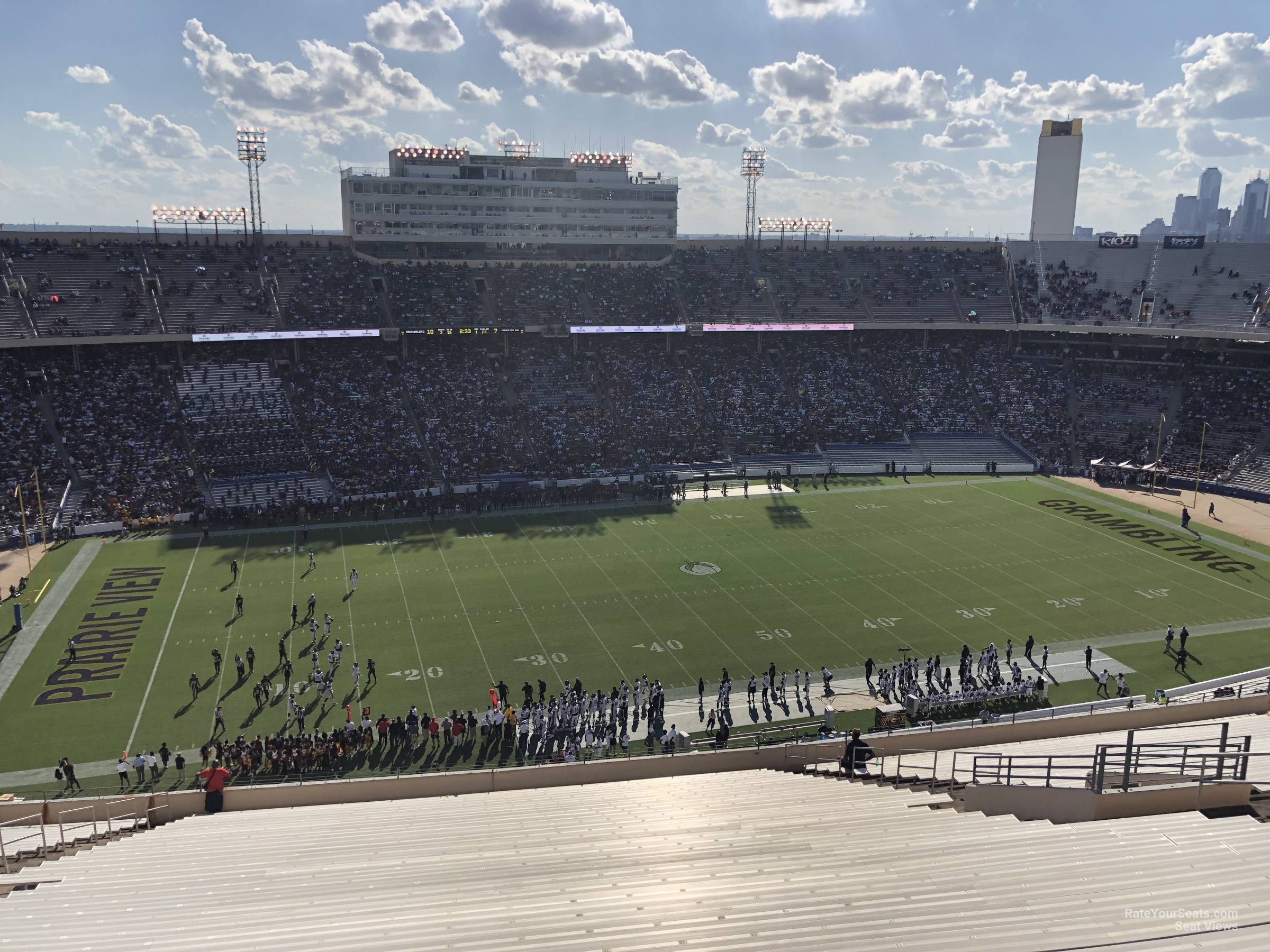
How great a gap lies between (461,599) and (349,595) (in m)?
4.07

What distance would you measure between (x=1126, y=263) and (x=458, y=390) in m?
47.7

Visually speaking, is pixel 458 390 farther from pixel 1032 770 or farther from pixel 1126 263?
pixel 1126 263

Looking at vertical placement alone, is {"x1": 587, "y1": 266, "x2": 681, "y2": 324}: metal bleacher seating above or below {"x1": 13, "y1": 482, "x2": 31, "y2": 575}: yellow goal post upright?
above

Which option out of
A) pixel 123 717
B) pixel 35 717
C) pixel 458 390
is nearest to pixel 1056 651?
pixel 123 717

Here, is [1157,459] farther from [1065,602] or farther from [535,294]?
[535,294]

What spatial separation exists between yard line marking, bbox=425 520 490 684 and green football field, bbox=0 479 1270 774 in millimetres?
98

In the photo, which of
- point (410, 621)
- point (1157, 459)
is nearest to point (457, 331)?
point (410, 621)

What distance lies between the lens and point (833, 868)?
32.8 feet

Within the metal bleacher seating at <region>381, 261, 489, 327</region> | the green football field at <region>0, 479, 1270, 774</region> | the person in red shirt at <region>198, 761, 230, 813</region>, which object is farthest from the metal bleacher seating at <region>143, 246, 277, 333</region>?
the person in red shirt at <region>198, 761, 230, 813</region>

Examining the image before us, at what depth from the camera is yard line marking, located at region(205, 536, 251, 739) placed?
80.5 ft

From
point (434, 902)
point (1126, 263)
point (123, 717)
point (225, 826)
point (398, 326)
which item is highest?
point (1126, 263)

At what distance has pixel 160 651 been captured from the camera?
2875cm

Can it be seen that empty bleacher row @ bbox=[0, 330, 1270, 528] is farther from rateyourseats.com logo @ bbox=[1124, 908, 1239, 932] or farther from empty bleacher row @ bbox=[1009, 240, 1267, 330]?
rateyourseats.com logo @ bbox=[1124, 908, 1239, 932]

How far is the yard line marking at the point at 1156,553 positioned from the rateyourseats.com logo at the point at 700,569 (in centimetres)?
1758
